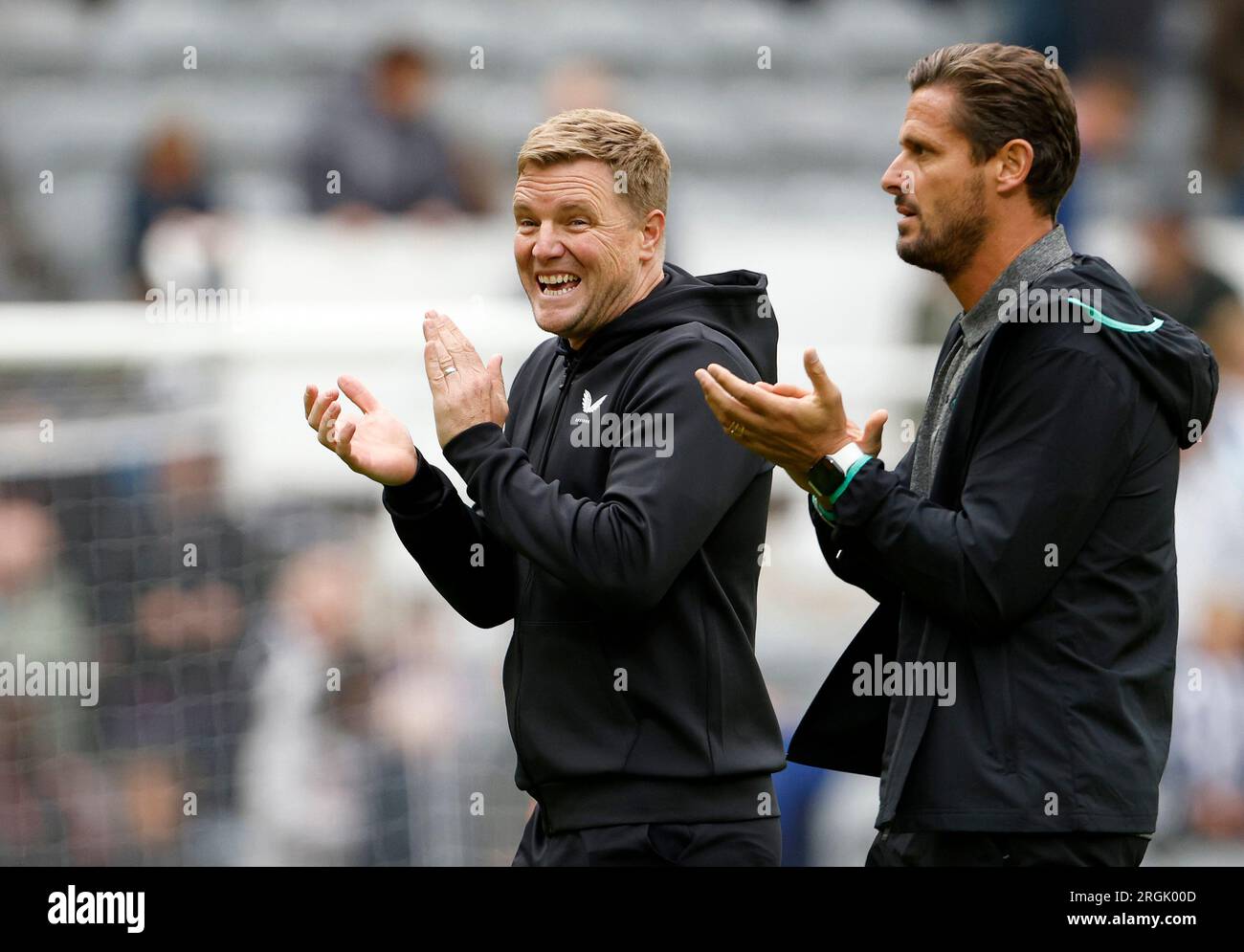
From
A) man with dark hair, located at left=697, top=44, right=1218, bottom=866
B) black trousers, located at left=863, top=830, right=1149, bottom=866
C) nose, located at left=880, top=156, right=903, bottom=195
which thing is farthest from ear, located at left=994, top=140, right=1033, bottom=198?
black trousers, located at left=863, top=830, right=1149, bottom=866

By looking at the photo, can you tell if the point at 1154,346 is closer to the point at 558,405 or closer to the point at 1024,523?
the point at 1024,523

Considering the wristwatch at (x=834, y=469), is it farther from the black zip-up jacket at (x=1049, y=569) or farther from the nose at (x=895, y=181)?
the nose at (x=895, y=181)

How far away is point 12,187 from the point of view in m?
6.77

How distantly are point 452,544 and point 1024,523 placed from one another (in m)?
0.94

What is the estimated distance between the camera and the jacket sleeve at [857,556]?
2398 millimetres

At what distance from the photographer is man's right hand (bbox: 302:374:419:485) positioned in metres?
2.72

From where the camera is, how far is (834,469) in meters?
2.40

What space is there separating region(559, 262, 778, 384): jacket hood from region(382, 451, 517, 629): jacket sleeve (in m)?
0.31

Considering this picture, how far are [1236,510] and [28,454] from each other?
12.3 ft

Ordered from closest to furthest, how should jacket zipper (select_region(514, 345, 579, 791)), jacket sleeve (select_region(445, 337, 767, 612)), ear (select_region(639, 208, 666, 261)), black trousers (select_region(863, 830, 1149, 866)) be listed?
black trousers (select_region(863, 830, 1149, 866)) < jacket sleeve (select_region(445, 337, 767, 612)) < jacket zipper (select_region(514, 345, 579, 791)) < ear (select_region(639, 208, 666, 261))

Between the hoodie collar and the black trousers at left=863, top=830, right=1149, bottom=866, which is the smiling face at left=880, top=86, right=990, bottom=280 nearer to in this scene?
the hoodie collar

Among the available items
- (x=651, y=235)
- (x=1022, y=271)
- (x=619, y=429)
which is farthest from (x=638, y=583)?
(x=1022, y=271)

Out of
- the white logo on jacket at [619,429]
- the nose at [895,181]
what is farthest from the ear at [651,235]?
the nose at [895,181]

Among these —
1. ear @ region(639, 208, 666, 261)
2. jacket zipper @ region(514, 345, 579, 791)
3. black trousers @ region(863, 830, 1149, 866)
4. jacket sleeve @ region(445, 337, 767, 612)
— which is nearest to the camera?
black trousers @ region(863, 830, 1149, 866)
